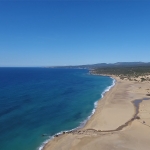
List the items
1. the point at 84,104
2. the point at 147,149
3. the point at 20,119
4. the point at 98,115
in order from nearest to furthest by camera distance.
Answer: the point at 147,149
the point at 20,119
the point at 98,115
the point at 84,104

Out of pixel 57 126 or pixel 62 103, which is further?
pixel 62 103

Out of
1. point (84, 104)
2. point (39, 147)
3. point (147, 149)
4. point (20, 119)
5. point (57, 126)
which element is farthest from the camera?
point (84, 104)

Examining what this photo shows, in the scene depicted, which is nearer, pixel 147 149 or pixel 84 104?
pixel 147 149

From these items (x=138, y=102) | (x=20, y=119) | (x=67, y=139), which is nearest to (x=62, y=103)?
(x=20, y=119)

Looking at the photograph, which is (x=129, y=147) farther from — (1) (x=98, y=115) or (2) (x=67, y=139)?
(1) (x=98, y=115)

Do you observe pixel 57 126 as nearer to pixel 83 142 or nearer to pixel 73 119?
pixel 73 119

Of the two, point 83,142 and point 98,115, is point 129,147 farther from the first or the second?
point 98,115

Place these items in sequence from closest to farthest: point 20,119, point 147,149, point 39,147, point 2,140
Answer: point 147,149, point 39,147, point 2,140, point 20,119

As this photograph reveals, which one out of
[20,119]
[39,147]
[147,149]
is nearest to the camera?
[147,149]

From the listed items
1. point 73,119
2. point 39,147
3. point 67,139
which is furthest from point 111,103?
point 39,147
